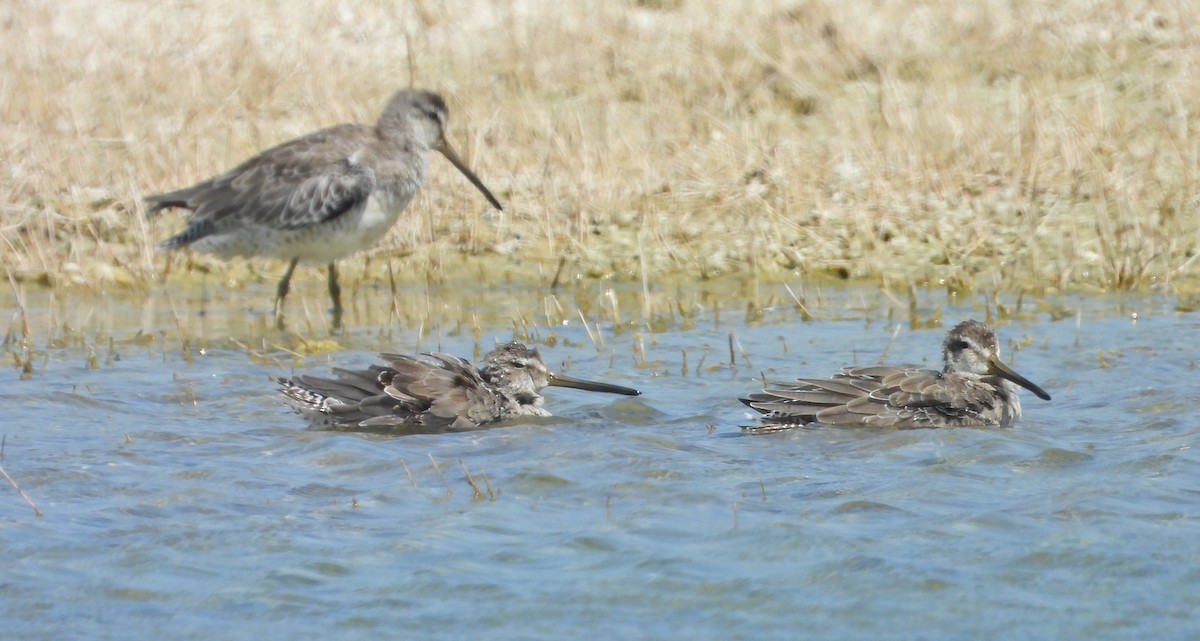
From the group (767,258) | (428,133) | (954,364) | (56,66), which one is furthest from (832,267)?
(56,66)

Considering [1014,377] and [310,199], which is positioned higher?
[310,199]

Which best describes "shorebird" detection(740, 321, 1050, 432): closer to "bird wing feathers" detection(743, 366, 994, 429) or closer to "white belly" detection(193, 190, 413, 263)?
"bird wing feathers" detection(743, 366, 994, 429)

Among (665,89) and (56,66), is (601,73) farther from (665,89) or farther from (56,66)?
(56,66)

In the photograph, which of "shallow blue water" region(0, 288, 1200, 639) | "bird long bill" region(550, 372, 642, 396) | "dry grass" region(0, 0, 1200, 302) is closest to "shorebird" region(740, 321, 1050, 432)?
"shallow blue water" region(0, 288, 1200, 639)

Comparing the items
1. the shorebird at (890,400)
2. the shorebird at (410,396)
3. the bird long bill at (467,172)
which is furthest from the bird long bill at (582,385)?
the bird long bill at (467,172)

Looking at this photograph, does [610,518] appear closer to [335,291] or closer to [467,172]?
[335,291]

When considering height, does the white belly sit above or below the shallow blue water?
above

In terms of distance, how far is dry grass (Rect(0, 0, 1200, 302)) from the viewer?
13.9 metres

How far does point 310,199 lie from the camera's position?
1259cm

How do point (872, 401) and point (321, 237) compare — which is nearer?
point (872, 401)

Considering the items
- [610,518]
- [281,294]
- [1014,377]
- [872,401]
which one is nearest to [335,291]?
[281,294]

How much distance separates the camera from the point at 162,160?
15.6 m

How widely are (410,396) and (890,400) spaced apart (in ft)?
8.06

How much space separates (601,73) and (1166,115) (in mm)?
5855
